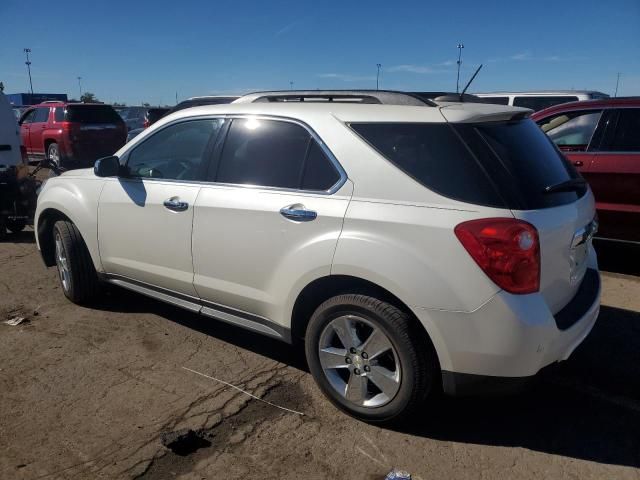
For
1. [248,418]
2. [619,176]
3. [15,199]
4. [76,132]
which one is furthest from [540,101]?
[76,132]

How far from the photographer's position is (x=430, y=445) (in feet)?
9.06

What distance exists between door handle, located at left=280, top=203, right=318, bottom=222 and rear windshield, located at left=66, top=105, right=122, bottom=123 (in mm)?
13520

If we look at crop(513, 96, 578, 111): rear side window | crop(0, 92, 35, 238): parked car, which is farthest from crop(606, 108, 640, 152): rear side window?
crop(0, 92, 35, 238): parked car

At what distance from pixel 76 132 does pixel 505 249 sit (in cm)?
1447

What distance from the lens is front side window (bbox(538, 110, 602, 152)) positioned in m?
5.89

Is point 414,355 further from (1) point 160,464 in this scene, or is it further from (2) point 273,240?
(1) point 160,464

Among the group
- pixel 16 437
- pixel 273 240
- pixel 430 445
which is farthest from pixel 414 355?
pixel 16 437

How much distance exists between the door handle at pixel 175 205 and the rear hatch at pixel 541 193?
1.83 meters

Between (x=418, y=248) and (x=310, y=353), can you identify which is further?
(x=310, y=353)

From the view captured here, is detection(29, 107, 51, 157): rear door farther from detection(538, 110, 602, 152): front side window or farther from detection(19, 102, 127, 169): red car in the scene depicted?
detection(538, 110, 602, 152): front side window

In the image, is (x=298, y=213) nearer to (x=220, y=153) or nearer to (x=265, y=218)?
(x=265, y=218)

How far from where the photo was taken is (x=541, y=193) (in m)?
2.63

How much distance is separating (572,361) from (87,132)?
557 inches

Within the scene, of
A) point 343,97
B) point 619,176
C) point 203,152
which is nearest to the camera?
point 343,97
